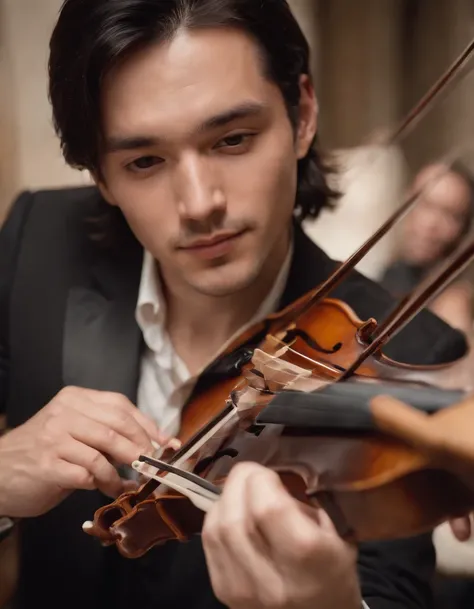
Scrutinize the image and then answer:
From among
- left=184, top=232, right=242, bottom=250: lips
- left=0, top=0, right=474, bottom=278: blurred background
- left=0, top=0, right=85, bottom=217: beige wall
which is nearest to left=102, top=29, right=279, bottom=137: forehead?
left=184, top=232, right=242, bottom=250: lips

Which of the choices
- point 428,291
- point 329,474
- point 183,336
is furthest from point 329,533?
point 183,336

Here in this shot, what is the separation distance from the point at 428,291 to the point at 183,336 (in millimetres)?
442

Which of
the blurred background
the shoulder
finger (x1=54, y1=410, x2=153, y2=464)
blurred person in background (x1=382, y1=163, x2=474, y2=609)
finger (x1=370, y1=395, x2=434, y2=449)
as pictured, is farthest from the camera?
the blurred background

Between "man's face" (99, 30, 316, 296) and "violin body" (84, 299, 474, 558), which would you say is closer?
"violin body" (84, 299, 474, 558)

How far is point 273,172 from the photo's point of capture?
0.67m

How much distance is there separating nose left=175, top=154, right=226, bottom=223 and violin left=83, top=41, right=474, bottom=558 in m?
0.14

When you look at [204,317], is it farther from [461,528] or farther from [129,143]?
[461,528]

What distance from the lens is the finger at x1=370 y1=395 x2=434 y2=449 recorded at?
29 cm

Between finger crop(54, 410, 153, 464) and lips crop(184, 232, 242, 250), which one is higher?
lips crop(184, 232, 242, 250)


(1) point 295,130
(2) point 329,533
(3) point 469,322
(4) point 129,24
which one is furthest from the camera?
(1) point 295,130

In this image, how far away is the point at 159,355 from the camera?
800mm

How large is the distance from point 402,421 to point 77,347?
553 millimetres

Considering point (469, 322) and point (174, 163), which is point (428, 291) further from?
point (174, 163)

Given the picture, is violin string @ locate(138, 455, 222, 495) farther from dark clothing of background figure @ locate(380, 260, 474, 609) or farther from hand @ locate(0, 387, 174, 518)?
dark clothing of background figure @ locate(380, 260, 474, 609)
